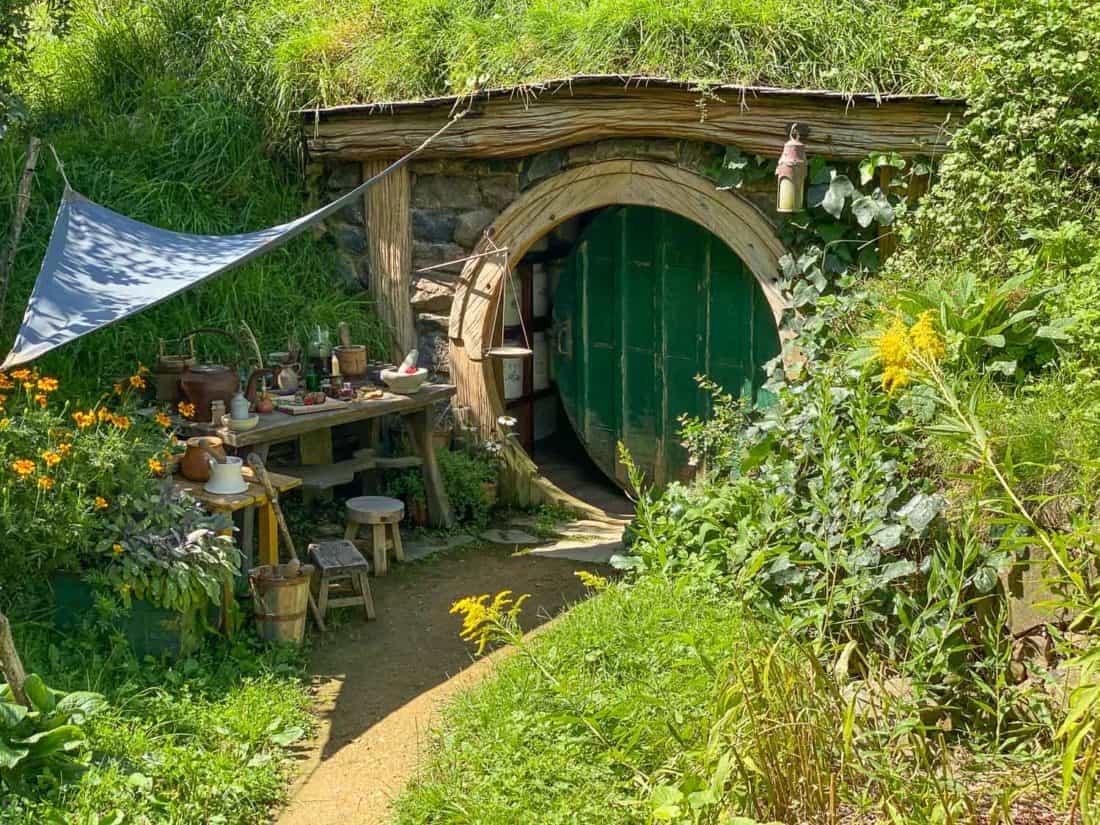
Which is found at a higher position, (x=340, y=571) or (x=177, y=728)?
→ (x=340, y=571)

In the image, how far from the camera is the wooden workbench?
6.34 meters

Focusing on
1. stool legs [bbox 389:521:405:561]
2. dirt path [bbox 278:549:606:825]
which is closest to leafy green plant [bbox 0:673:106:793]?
dirt path [bbox 278:549:606:825]

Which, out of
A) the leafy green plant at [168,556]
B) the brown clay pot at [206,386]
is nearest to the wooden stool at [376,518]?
the brown clay pot at [206,386]

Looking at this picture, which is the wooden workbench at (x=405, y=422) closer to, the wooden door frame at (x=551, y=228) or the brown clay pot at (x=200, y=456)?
the wooden door frame at (x=551, y=228)

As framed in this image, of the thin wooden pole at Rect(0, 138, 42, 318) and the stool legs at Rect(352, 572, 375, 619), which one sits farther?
the thin wooden pole at Rect(0, 138, 42, 318)

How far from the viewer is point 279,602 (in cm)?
529

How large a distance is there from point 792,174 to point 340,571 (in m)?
2.71

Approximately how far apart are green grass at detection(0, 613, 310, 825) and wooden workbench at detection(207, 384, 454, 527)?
54.0 inches

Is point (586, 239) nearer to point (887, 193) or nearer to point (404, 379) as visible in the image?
point (404, 379)

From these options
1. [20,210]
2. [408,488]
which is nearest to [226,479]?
[20,210]

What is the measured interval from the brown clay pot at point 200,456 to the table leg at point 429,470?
1.56 m

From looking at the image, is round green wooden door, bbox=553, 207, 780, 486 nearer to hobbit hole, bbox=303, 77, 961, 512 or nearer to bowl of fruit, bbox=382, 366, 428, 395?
hobbit hole, bbox=303, 77, 961, 512

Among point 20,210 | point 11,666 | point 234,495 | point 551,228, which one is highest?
point 20,210

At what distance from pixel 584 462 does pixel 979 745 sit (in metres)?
4.89
